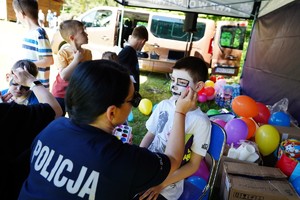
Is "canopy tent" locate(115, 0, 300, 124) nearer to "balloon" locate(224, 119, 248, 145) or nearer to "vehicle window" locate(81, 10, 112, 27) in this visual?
"balloon" locate(224, 119, 248, 145)

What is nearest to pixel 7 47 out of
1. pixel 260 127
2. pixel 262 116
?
pixel 262 116

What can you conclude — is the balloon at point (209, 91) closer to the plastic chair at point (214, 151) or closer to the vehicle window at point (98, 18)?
the plastic chair at point (214, 151)

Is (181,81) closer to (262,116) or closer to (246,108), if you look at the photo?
(246,108)

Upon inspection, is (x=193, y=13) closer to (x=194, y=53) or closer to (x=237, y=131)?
(x=194, y=53)

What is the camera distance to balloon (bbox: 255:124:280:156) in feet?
8.64

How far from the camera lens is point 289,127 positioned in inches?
118

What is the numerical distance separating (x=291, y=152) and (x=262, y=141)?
1.17 feet

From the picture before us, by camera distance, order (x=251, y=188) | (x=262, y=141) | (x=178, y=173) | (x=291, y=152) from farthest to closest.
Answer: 1. (x=262, y=141)
2. (x=291, y=152)
3. (x=251, y=188)
4. (x=178, y=173)

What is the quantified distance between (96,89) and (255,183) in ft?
5.67

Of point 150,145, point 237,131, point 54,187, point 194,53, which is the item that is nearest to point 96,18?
point 194,53

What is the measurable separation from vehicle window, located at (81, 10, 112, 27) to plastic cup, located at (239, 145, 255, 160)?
7314 millimetres

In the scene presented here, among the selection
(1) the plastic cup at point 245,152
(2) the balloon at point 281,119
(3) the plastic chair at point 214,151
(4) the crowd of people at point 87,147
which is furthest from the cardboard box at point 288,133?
(4) the crowd of people at point 87,147

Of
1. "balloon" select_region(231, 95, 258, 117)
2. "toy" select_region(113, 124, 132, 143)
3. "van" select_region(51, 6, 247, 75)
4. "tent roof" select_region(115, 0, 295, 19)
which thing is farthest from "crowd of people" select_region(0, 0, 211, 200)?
"van" select_region(51, 6, 247, 75)

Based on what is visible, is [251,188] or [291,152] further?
[291,152]
